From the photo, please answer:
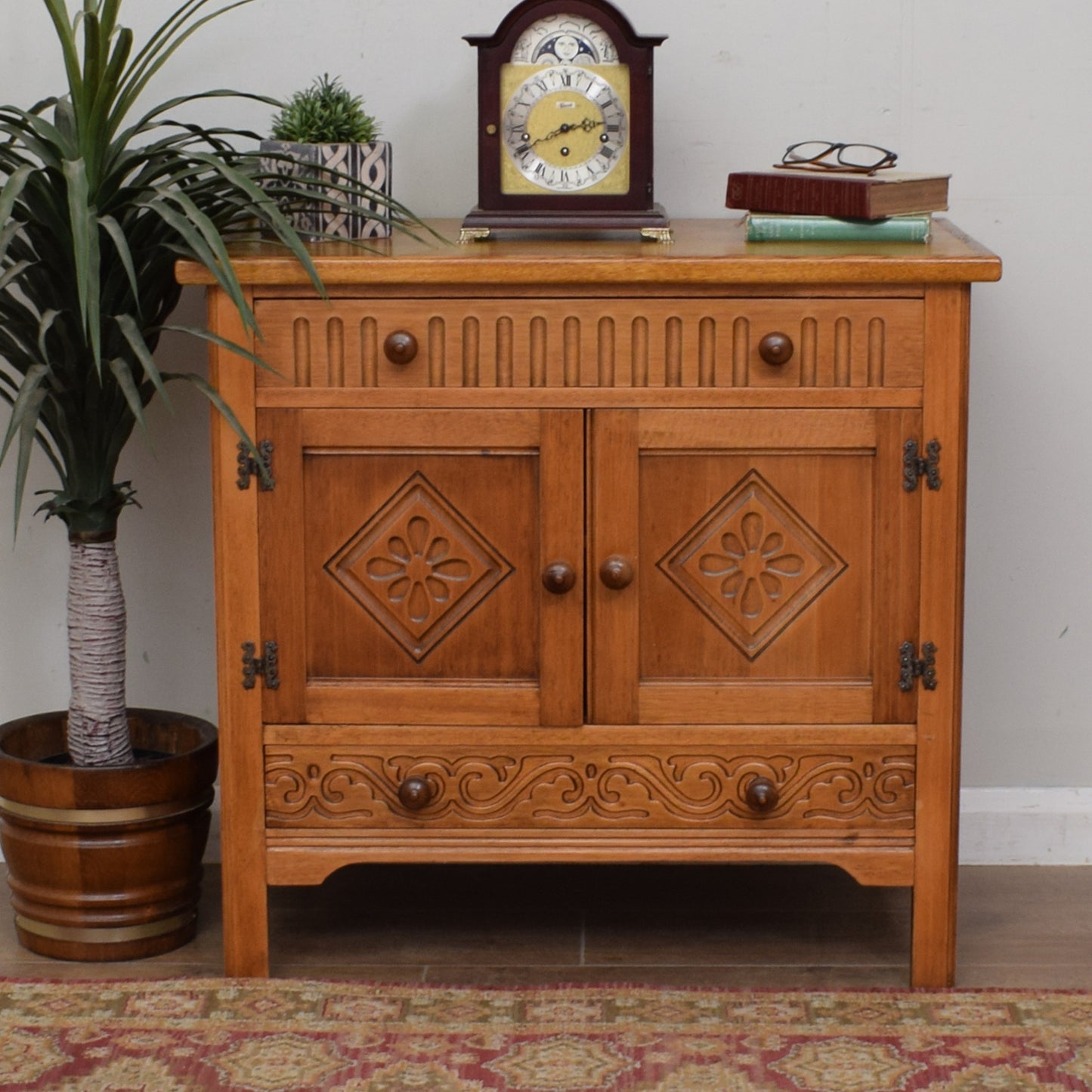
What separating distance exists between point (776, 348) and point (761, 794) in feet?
1.96

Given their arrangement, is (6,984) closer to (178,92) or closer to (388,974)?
(388,974)

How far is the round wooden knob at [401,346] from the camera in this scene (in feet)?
6.84

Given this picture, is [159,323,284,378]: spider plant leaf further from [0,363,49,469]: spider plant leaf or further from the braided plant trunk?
the braided plant trunk

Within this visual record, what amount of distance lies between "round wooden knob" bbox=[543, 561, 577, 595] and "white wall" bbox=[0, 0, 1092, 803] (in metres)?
0.75

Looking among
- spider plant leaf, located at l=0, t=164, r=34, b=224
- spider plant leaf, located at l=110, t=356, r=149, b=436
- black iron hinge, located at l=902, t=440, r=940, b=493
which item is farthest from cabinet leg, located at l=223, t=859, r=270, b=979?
black iron hinge, located at l=902, t=440, r=940, b=493

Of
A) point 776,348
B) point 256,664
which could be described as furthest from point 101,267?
point 776,348

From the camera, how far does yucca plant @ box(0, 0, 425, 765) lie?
2002 millimetres

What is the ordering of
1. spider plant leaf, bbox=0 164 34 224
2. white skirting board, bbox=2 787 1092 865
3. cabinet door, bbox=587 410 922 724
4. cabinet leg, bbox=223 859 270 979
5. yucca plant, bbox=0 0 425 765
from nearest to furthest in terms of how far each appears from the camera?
spider plant leaf, bbox=0 164 34 224 → yucca plant, bbox=0 0 425 765 → cabinet door, bbox=587 410 922 724 → cabinet leg, bbox=223 859 270 979 → white skirting board, bbox=2 787 1092 865

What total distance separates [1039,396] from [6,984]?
1.81 m

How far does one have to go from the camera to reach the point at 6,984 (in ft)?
7.33

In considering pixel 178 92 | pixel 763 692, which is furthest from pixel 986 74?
pixel 178 92

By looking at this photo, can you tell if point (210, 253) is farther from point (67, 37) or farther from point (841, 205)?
point (841, 205)

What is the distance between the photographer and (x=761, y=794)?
7.09 ft

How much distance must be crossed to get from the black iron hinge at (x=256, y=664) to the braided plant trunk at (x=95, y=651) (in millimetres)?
278
